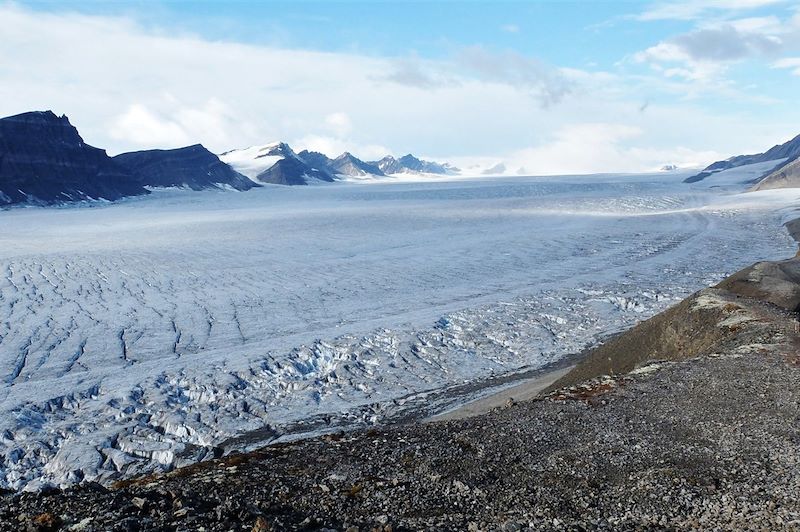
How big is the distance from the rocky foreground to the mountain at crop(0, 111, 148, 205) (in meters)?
65.4

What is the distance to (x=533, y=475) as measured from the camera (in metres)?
6.16

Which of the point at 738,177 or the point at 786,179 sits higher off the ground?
the point at 738,177

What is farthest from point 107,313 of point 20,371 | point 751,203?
point 751,203

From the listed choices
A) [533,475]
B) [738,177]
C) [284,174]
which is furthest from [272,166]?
[533,475]

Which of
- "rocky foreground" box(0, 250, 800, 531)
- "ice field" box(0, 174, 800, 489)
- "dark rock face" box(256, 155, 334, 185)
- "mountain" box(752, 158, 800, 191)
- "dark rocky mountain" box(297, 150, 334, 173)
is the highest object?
"dark rocky mountain" box(297, 150, 334, 173)

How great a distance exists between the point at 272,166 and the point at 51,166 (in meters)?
55.8

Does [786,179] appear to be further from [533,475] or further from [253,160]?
[253,160]

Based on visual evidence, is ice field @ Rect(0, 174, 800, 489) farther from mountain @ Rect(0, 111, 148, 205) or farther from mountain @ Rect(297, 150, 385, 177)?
mountain @ Rect(297, 150, 385, 177)

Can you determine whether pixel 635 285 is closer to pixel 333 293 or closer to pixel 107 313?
pixel 333 293

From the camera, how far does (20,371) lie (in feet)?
44.5

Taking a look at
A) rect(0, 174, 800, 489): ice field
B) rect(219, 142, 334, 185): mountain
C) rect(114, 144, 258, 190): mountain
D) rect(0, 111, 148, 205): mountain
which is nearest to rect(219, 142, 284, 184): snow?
rect(219, 142, 334, 185): mountain

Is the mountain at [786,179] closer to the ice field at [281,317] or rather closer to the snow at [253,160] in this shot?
the ice field at [281,317]

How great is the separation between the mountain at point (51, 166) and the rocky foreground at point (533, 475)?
65381 millimetres

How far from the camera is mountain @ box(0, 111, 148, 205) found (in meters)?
66.2
